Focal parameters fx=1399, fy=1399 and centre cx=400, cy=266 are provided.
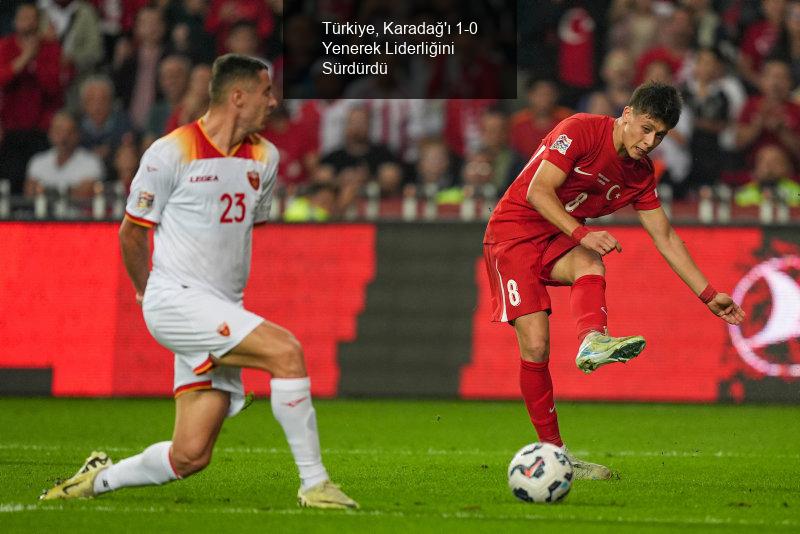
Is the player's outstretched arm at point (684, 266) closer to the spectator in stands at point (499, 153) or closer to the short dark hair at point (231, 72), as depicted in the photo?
the short dark hair at point (231, 72)

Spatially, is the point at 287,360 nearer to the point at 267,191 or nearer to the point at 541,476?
the point at 267,191

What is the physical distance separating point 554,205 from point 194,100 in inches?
312

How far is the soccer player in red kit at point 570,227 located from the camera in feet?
23.6

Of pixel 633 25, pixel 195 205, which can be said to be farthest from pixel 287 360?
pixel 633 25

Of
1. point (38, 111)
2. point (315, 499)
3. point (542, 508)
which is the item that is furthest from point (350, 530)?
point (38, 111)

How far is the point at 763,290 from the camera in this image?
39.5 feet

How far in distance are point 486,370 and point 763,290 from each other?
8.15 feet

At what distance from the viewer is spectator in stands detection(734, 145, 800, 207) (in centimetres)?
1262

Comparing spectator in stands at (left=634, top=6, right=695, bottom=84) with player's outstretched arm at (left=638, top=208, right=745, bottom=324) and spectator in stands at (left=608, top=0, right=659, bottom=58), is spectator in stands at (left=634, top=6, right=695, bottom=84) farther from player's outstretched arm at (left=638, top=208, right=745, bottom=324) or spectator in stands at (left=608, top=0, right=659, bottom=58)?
player's outstretched arm at (left=638, top=208, right=745, bottom=324)

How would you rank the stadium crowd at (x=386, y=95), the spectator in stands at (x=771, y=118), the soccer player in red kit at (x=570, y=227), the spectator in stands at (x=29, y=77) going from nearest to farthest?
the soccer player in red kit at (x=570, y=227) → the stadium crowd at (x=386, y=95) → the spectator in stands at (x=771, y=118) → the spectator in stands at (x=29, y=77)

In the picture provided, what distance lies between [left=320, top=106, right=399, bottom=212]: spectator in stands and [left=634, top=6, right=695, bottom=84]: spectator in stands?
2763 mm

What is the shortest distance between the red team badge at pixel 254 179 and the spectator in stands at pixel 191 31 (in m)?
9.30

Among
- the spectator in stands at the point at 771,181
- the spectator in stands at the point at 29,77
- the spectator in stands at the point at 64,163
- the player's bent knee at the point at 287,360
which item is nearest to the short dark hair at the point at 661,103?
the player's bent knee at the point at 287,360

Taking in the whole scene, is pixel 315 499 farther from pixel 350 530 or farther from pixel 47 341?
pixel 47 341
